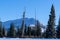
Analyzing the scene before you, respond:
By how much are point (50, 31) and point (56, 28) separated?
4090mm

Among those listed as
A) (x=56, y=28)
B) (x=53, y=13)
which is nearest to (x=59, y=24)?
(x=56, y=28)

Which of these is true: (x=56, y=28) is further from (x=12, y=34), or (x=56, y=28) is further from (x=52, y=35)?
(x=12, y=34)

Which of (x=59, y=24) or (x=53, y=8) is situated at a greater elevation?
(x=53, y=8)

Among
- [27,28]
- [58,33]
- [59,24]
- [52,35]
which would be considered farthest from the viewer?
[27,28]

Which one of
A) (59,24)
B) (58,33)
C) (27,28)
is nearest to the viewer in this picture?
(58,33)

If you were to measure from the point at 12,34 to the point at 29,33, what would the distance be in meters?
4.16

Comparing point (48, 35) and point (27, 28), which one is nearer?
point (48, 35)

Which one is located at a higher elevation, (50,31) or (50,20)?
(50,20)

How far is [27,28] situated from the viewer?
4697 centimetres

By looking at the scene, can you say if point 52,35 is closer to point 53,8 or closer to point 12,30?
point 53,8

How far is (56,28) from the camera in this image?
40.7 m

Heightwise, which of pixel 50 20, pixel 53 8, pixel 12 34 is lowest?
pixel 12 34

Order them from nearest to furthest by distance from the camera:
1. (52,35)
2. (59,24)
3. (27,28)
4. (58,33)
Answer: (52,35) → (58,33) → (59,24) → (27,28)

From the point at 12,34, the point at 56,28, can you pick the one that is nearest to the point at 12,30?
the point at 12,34
